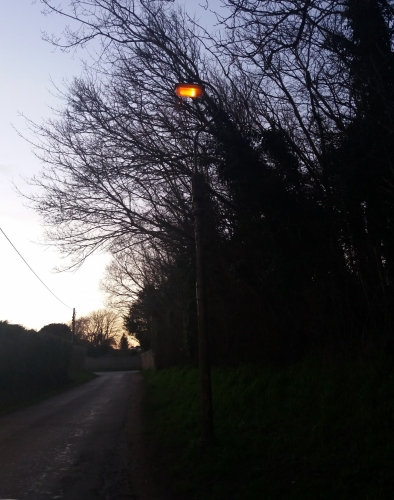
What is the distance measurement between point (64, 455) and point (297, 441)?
4233mm

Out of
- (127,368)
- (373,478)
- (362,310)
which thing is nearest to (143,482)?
(373,478)

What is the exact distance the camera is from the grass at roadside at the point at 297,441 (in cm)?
623

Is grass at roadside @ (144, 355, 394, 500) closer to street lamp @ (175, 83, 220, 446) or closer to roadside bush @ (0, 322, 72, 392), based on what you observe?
street lamp @ (175, 83, 220, 446)

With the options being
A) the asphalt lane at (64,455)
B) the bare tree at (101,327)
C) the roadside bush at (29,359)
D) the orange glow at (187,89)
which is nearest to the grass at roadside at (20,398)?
the roadside bush at (29,359)

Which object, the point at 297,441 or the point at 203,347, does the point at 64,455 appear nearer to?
the point at 203,347

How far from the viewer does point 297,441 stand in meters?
7.88

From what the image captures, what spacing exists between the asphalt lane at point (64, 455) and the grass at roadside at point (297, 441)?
0.85m

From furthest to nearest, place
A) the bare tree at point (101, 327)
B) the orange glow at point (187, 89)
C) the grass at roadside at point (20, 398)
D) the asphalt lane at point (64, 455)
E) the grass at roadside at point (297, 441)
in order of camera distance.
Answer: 1. the bare tree at point (101, 327)
2. the grass at roadside at point (20, 398)
3. the orange glow at point (187, 89)
4. the asphalt lane at point (64, 455)
5. the grass at roadside at point (297, 441)

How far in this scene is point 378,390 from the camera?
7867 mm

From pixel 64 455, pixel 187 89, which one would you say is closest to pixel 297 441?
pixel 64 455

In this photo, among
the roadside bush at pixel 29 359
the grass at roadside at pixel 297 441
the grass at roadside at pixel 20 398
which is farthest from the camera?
the roadside bush at pixel 29 359

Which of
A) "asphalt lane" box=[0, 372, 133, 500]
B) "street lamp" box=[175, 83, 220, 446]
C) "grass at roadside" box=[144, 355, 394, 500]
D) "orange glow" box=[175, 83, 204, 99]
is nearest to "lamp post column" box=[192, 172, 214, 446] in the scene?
"street lamp" box=[175, 83, 220, 446]

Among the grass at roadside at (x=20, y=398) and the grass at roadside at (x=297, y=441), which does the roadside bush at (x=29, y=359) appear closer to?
the grass at roadside at (x=20, y=398)

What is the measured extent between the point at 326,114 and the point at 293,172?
133 cm
